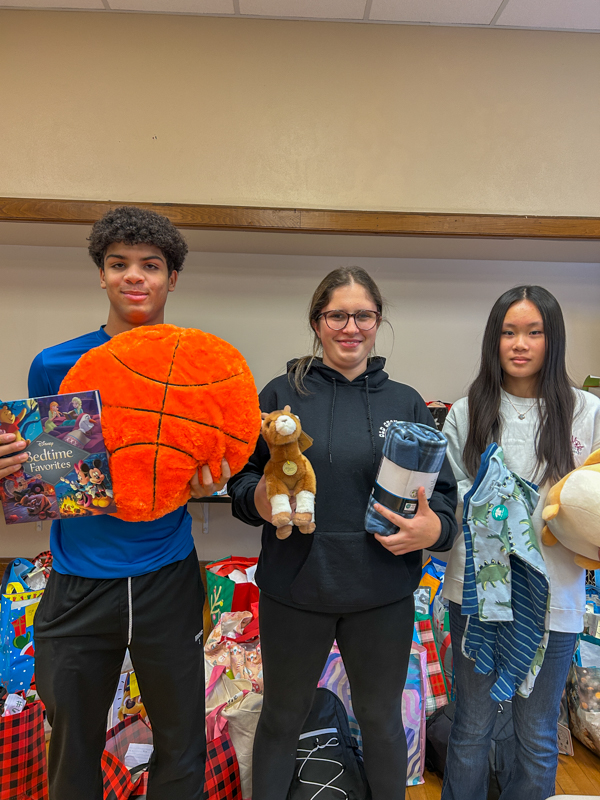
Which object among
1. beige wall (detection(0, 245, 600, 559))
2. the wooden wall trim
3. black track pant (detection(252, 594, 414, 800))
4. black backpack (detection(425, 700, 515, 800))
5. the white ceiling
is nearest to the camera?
black track pant (detection(252, 594, 414, 800))

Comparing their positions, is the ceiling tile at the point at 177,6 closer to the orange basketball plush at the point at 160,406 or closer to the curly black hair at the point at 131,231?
the curly black hair at the point at 131,231

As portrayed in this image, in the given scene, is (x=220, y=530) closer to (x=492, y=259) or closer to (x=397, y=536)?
(x=397, y=536)

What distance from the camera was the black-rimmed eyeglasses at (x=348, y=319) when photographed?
3.53 ft

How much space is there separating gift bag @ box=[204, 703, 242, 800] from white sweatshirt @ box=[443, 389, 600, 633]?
2.50ft

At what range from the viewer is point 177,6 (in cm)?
205

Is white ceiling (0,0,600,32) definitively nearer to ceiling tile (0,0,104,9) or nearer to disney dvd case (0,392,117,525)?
ceiling tile (0,0,104,9)

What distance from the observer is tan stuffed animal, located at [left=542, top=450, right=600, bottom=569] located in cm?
99

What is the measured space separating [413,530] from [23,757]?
Answer: 4.23 feet

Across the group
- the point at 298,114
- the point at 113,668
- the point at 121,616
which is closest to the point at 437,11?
the point at 298,114

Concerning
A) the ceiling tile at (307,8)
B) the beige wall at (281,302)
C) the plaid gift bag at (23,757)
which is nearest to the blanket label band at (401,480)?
the plaid gift bag at (23,757)

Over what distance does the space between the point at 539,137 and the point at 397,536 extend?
227cm

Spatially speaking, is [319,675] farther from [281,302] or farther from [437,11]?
[437,11]

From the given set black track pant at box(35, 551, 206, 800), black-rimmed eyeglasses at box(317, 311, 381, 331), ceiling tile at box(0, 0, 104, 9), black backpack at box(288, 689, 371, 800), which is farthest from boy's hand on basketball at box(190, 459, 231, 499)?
ceiling tile at box(0, 0, 104, 9)

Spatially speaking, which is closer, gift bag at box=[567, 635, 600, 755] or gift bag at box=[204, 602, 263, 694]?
gift bag at box=[567, 635, 600, 755]
